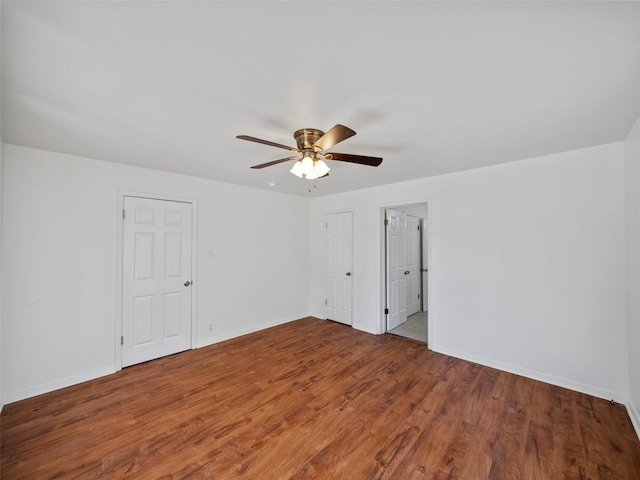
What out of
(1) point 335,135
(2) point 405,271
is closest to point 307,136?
(1) point 335,135

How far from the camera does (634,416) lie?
200 cm

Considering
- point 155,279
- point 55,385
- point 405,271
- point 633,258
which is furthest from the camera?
point 405,271

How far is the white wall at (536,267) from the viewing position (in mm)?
2336

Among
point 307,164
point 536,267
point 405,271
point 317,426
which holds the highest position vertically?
point 307,164

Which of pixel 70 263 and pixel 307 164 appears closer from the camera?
pixel 307 164

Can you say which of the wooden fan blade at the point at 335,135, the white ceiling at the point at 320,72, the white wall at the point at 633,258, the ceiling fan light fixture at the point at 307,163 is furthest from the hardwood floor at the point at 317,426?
the white ceiling at the point at 320,72

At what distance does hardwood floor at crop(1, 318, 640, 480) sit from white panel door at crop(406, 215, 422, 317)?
1.88 meters

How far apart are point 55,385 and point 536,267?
5059mm

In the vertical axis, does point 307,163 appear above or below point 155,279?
above

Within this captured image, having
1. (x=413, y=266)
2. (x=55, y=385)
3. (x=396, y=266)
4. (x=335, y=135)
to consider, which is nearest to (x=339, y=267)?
(x=396, y=266)

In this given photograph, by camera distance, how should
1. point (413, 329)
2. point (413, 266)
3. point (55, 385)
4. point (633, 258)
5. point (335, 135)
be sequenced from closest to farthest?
point (335, 135)
point (633, 258)
point (55, 385)
point (413, 329)
point (413, 266)

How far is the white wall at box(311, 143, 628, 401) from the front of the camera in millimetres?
2336

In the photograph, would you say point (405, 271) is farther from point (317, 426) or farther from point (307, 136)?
point (307, 136)

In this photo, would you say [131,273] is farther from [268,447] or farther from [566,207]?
[566,207]
